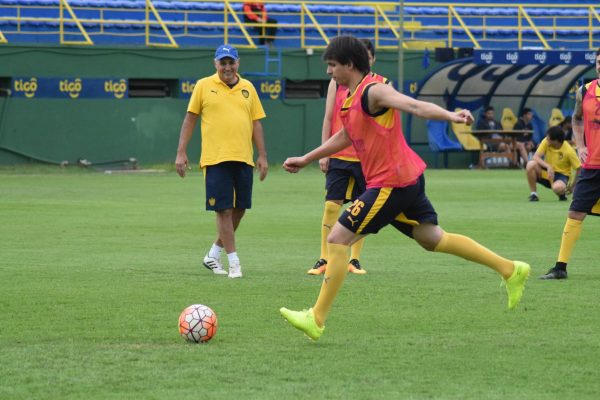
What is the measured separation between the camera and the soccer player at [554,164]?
2186 cm

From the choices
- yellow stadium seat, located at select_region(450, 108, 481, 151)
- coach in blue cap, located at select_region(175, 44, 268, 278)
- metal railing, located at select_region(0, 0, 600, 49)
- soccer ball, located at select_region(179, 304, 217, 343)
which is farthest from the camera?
yellow stadium seat, located at select_region(450, 108, 481, 151)

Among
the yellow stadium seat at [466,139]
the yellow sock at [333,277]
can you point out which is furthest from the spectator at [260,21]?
the yellow sock at [333,277]

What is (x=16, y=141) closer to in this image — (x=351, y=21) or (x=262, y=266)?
(x=351, y=21)

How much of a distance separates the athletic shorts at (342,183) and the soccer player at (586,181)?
1843 millimetres

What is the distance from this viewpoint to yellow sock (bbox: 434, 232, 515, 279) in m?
8.12

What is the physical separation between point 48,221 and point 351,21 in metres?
25.0

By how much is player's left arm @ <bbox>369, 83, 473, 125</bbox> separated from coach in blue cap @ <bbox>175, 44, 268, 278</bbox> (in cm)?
372

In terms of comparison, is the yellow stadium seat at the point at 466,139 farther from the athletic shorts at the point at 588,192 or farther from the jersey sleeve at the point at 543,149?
the athletic shorts at the point at 588,192

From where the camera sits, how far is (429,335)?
784cm

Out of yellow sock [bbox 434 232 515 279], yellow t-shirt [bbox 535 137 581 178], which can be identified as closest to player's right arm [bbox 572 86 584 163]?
yellow sock [bbox 434 232 515 279]

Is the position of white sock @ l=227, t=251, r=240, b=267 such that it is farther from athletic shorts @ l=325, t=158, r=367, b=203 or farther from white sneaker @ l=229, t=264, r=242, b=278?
athletic shorts @ l=325, t=158, r=367, b=203

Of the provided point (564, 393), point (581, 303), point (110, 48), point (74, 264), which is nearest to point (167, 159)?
point (110, 48)

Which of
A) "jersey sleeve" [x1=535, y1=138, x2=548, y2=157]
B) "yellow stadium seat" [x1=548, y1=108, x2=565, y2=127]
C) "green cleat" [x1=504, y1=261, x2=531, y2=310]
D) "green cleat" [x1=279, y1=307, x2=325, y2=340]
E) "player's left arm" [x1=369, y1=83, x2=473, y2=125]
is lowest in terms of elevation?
"yellow stadium seat" [x1=548, y1=108, x2=565, y2=127]

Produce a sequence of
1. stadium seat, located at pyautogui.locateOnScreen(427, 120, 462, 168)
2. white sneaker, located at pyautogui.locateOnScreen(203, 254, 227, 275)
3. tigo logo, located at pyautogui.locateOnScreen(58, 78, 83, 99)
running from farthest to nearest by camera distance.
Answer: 1. stadium seat, located at pyautogui.locateOnScreen(427, 120, 462, 168)
2. tigo logo, located at pyautogui.locateOnScreen(58, 78, 83, 99)
3. white sneaker, located at pyautogui.locateOnScreen(203, 254, 227, 275)
